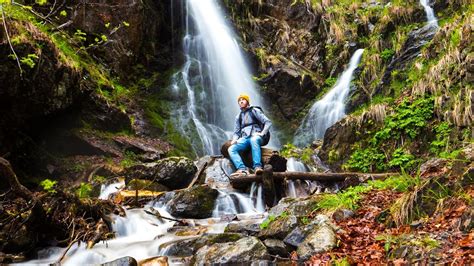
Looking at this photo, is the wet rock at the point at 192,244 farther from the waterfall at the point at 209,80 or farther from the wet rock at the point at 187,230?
the waterfall at the point at 209,80

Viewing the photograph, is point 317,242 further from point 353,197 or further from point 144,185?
point 144,185

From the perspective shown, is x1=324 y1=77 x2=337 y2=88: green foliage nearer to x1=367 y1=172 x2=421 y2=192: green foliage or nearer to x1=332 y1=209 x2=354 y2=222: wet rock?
x1=367 y1=172 x2=421 y2=192: green foliage

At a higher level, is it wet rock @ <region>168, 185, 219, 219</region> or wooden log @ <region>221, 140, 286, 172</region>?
wooden log @ <region>221, 140, 286, 172</region>

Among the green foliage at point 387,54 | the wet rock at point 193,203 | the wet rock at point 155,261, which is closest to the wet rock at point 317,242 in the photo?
the wet rock at point 155,261

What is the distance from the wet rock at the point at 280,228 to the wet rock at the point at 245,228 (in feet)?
1.37

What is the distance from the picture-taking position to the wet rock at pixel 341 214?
456 cm

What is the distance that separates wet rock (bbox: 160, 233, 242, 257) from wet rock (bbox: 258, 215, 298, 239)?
371 mm

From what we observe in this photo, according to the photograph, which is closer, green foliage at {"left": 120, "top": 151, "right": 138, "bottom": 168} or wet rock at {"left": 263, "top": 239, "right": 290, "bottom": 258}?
wet rock at {"left": 263, "top": 239, "right": 290, "bottom": 258}

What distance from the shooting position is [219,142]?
14086 mm

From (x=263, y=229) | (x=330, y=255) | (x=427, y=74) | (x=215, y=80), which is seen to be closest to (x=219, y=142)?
(x=215, y=80)

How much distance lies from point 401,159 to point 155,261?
6431mm

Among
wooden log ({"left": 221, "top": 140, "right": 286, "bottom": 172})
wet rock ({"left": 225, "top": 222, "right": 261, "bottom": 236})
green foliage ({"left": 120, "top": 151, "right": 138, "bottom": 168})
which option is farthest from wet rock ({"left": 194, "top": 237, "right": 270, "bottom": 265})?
green foliage ({"left": 120, "top": 151, "right": 138, "bottom": 168})

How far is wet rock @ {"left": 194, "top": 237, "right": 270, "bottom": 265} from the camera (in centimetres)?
398

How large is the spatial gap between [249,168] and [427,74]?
5194 mm
